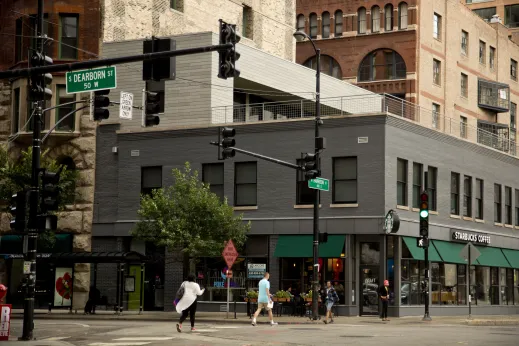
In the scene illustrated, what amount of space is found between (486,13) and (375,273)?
Answer: 58.0 metres

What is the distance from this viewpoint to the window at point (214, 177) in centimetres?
4500

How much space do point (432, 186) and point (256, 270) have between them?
10.00 metres

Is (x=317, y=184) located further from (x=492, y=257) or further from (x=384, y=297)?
(x=492, y=257)

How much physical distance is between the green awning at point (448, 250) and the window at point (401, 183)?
341cm

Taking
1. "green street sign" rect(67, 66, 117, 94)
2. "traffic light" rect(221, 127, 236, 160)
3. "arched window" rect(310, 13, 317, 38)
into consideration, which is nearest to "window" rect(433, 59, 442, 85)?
"arched window" rect(310, 13, 317, 38)

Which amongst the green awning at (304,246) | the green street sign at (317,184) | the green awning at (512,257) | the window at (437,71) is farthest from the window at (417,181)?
the window at (437,71)

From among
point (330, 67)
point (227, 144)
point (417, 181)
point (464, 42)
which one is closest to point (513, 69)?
point (464, 42)

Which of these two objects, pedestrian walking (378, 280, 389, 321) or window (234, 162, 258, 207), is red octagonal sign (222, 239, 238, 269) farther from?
window (234, 162, 258, 207)

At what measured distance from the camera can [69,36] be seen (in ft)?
154

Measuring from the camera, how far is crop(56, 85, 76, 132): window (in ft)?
153

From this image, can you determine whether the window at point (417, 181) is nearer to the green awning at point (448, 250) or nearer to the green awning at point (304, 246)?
the green awning at point (448, 250)

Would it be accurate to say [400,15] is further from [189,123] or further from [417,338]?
[417,338]

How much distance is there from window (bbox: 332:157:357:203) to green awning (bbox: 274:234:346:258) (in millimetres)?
1773

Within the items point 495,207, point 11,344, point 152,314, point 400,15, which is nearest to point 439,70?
point 400,15
